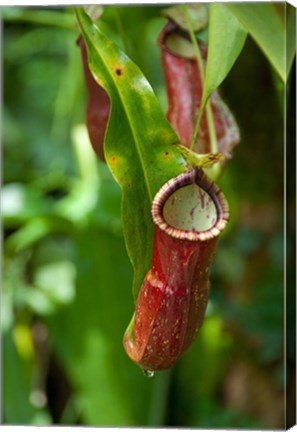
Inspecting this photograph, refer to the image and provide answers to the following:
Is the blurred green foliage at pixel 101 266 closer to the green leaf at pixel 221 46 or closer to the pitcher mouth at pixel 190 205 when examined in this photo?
the green leaf at pixel 221 46

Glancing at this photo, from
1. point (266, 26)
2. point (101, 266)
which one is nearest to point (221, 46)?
Answer: point (266, 26)

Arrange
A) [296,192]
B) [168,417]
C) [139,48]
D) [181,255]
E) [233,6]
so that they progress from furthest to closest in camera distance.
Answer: [168,417] → [139,48] → [296,192] → [233,6] → [181,255]

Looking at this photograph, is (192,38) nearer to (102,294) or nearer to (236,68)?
(102,294)

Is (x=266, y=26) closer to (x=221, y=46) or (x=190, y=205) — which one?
(x=221, y=46)

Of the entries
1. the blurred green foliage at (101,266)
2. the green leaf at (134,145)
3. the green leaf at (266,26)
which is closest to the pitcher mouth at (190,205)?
the green leaf at (134,145)

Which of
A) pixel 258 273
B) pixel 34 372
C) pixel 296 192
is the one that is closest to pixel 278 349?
pixel 258 273
